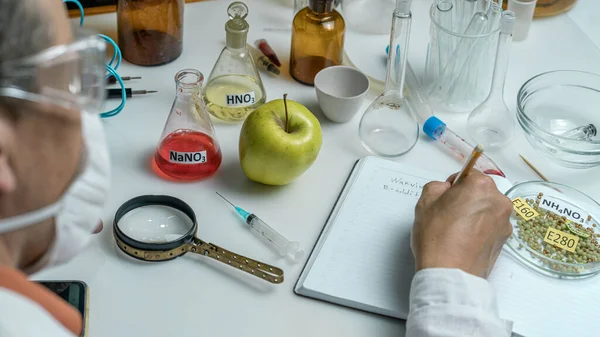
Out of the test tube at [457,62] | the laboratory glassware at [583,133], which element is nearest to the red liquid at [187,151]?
the test tube at [457,62]

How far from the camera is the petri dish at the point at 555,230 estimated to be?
102cm

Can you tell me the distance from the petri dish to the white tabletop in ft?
0.20

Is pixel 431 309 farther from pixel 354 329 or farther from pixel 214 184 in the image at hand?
pixel 214 184

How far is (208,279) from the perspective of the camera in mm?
987

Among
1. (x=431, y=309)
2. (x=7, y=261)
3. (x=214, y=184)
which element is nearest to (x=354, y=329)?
(x=431, y=309)

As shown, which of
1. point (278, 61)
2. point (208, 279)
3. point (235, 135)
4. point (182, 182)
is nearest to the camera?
point (208, 279)

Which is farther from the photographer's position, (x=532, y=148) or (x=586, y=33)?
(x=586, y=33)

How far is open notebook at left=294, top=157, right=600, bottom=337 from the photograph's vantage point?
95 centimetres

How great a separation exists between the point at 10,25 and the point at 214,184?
0.58m

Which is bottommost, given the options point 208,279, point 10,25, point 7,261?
point 208,279

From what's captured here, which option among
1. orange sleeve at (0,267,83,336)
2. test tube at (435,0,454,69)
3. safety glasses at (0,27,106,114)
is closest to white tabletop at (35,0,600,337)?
test tube at (435,0,454,69)

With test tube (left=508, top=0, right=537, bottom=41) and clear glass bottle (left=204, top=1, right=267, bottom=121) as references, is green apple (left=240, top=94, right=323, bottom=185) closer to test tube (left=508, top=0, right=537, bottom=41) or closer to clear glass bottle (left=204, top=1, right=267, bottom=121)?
clear glass bottle (left=204, top=1, right=267, bottom=121)

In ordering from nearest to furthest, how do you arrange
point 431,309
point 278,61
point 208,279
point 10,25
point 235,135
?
point 10,25, point 431,309, point 208,279, point 235,135, point 278,61

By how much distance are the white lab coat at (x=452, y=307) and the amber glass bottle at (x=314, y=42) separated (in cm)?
54
